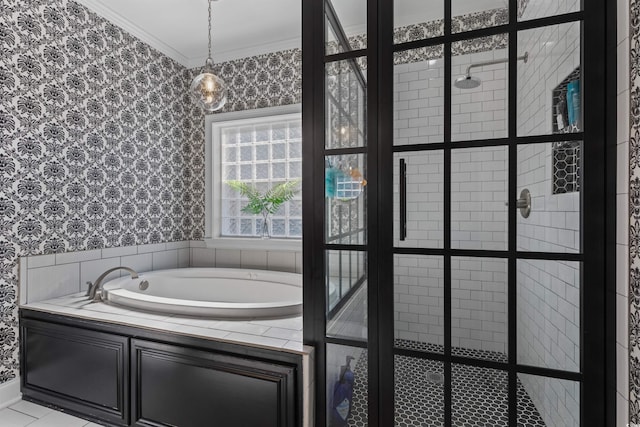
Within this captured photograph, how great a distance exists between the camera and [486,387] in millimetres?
1332

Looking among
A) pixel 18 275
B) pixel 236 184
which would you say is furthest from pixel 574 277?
pixel 18 275

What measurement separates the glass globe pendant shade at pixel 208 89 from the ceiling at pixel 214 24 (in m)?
0.83

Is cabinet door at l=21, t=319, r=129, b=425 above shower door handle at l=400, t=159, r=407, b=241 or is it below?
below

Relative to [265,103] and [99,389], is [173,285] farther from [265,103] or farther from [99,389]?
[265,103]

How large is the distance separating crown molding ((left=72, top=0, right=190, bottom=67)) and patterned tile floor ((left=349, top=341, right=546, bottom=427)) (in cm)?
337

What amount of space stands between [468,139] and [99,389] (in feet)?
8.05

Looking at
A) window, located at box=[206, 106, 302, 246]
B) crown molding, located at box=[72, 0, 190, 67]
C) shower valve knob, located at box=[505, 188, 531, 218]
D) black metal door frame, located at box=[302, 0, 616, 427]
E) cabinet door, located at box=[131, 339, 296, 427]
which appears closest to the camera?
black metal door frame, located at box=[302, 0, 616, 427]

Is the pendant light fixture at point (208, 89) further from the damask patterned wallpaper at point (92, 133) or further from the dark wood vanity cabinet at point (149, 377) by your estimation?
the dark wood vanity cabinet at point (149, 377)

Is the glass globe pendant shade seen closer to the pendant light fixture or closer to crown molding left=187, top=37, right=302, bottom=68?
the pendant light fixture

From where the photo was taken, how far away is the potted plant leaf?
10.8ft

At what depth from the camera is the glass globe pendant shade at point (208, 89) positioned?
90.3 inches

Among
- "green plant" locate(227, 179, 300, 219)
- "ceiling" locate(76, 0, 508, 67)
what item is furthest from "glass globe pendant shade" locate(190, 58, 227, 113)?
"green plant" locate(227, 179, 300, 219)

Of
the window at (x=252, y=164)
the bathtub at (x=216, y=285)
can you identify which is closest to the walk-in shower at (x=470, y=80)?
the bathtub at (x=216, y=285)

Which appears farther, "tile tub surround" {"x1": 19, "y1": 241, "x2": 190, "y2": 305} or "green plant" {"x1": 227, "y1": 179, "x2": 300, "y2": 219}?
"green plant" {"x1": 227, "y1": 179, "x2": 300, "y2": 219}
